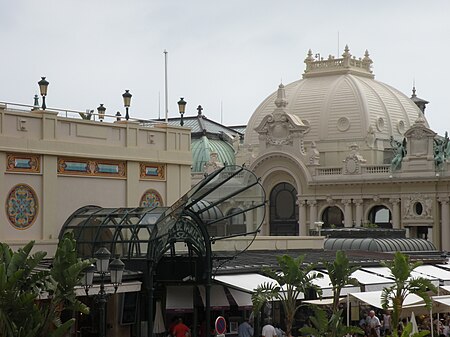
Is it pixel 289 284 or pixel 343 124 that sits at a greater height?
pixel 343 124

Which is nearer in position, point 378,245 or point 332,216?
point 378,245

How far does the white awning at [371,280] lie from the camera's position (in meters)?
40.8

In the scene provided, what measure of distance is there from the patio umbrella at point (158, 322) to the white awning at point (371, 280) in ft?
24.9

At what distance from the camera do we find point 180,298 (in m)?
37.2

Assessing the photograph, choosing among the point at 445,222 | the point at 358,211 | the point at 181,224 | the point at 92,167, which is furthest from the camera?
the point at 358,211

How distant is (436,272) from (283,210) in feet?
173

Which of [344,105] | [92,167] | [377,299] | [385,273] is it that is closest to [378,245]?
[385,273]

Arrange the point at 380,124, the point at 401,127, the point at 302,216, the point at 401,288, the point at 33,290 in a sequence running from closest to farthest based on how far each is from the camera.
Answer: the point at 33,290, the point at 401,288, the point at 302,216, the point at 380,124, the point at 401,127

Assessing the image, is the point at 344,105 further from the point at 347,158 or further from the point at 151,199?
the point at 151,199

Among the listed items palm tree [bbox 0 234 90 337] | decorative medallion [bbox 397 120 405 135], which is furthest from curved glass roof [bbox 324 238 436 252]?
decorative medallion [bbox 397 120 405 135]

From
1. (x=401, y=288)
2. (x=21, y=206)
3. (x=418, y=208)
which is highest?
(x=418, y=208)

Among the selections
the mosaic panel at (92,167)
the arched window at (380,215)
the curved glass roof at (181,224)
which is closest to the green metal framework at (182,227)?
the curved glass roof at (181,224)

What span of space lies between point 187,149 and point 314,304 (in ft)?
34.2

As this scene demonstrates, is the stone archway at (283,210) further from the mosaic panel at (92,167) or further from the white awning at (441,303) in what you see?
the white awning at (441,303)
